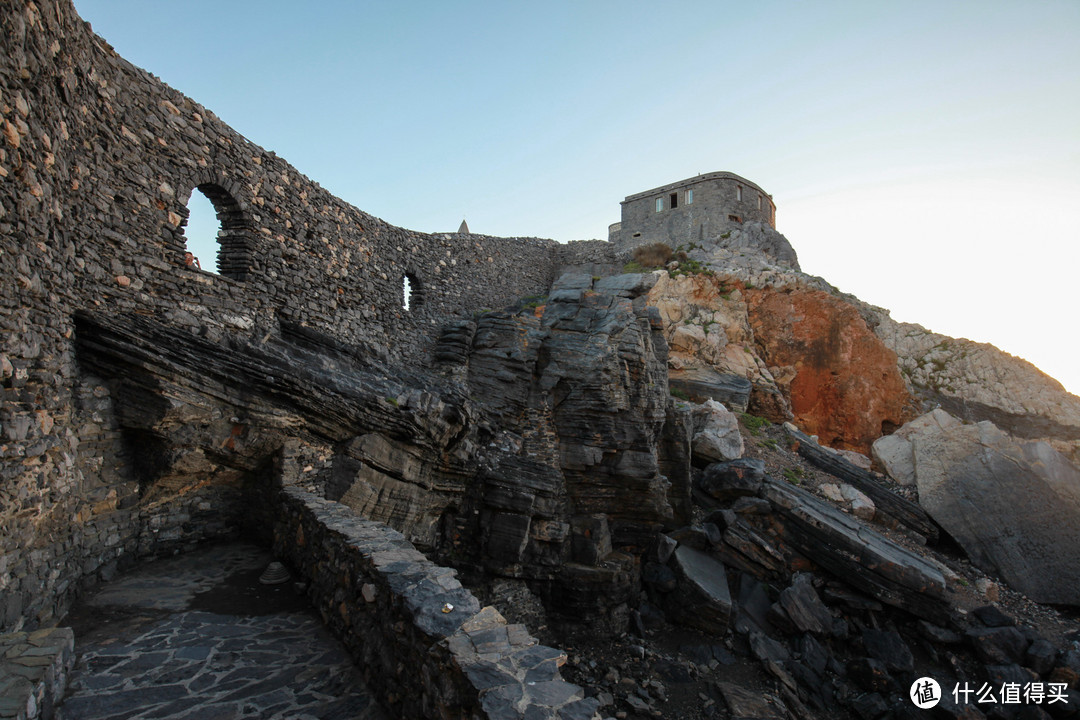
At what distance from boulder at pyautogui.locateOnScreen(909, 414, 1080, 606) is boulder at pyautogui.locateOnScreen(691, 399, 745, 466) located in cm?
699

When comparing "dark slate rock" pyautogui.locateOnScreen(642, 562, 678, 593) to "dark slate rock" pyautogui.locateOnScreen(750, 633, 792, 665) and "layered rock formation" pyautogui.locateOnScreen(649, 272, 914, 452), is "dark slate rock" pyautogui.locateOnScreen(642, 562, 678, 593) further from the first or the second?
"layered rock formation" pyautogui.locateOnScreen(649, 272, 914, 452)

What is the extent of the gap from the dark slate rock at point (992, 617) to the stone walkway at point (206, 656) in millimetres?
16940

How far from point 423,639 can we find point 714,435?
16245 mm

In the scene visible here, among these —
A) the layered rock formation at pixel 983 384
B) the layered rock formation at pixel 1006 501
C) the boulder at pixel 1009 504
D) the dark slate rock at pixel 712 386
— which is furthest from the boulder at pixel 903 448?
the dark slate rock at pixel 712 386

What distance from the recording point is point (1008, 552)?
49.1 feet

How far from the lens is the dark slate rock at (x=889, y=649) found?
38.7 feet

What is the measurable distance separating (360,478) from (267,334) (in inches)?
128

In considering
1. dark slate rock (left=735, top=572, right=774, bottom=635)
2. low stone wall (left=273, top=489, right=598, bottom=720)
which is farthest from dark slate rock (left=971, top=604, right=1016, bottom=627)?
low stone wall (left=273, top=489, right=598, bottom=720)

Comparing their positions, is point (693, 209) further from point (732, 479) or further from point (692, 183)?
point (732, 479)

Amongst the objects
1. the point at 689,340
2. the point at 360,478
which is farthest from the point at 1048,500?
the point at 360,478

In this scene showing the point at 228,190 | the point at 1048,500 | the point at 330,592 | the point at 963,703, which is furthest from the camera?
the point at 1048,500

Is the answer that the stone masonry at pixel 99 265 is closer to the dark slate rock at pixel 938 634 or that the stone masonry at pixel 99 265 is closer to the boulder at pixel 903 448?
the dark slate rock at pixel 938 634

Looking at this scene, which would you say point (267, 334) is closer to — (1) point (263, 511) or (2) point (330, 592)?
(1) point (263, 511)

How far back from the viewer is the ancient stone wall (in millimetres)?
4547
